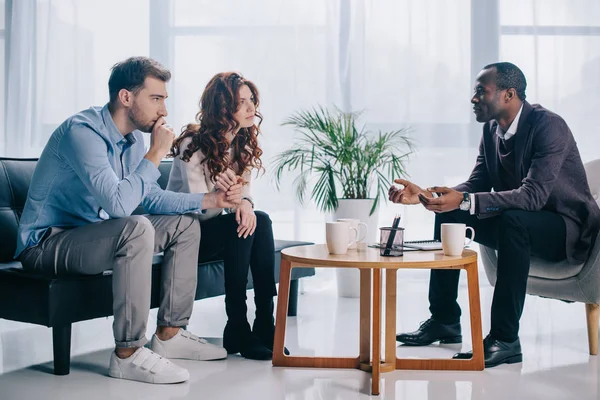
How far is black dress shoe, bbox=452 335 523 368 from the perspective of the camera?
2.40 m

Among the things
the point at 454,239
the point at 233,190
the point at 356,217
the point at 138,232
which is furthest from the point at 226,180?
the point at 356,217

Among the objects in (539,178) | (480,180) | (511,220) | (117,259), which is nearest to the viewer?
(117,259)

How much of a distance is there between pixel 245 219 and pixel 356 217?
1.42 m

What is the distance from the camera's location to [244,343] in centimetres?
252

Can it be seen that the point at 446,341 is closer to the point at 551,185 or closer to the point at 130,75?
the point at 551,185

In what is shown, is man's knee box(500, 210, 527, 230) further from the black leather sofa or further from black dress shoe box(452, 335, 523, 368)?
the black leather sofa

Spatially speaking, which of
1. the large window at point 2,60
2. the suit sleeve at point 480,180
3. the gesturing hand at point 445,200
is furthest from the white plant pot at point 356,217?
the large window at point 2,60

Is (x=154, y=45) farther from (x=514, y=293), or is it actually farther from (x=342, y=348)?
(x=514, y=293)

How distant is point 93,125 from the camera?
2.26m

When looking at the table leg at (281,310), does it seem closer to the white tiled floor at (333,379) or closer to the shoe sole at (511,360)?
the white tiled floor at (333,379)

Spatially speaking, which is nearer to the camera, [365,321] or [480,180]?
[365,321]

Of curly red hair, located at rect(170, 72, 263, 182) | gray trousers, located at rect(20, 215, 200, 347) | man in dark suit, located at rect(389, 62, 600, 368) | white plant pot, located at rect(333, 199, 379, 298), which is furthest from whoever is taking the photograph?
white plant pot, located at rect(333, 199, 379, 298)

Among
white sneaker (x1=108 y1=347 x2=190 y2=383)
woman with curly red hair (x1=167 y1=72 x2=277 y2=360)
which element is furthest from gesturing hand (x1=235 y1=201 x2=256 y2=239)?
white sneaker (x1=108 y1=347 x2=190 y2=383)

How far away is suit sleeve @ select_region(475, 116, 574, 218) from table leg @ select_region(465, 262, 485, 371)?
1.21ft
